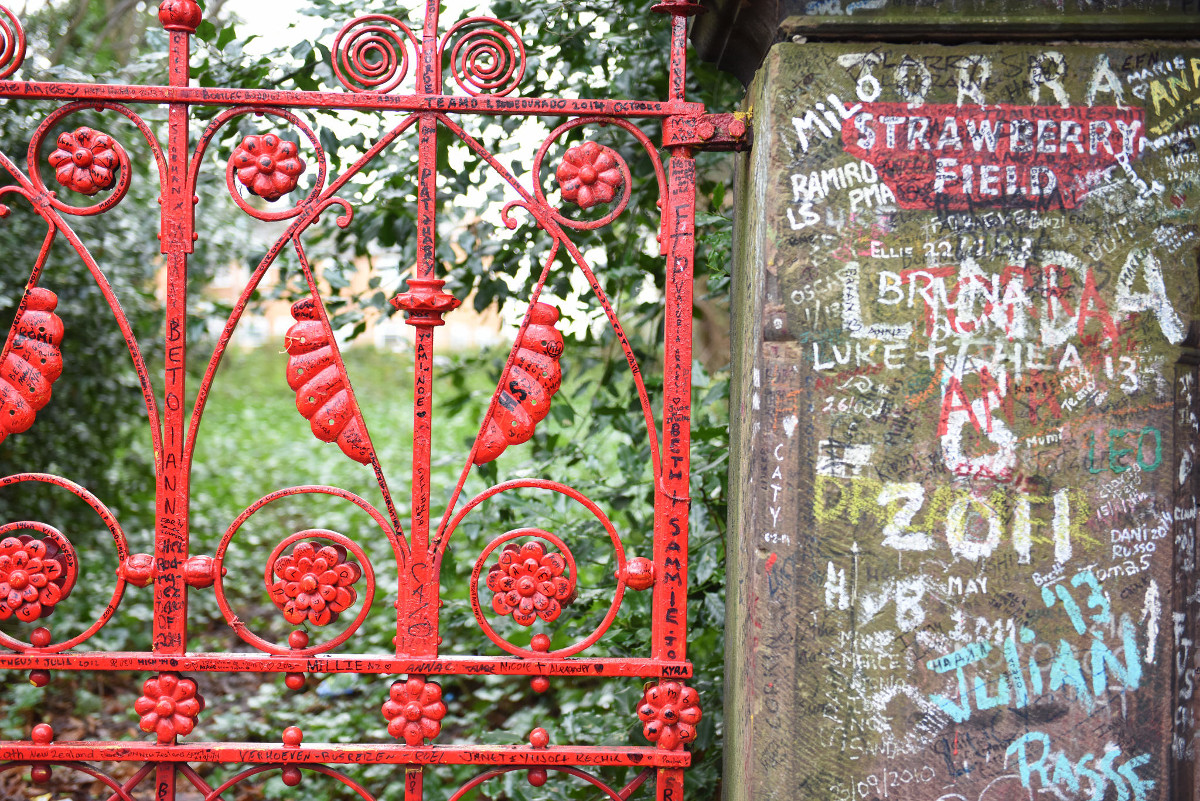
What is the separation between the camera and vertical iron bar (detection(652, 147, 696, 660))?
193cm

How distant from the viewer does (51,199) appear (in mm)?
A: 1925

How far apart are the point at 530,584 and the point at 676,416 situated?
1.62 ft

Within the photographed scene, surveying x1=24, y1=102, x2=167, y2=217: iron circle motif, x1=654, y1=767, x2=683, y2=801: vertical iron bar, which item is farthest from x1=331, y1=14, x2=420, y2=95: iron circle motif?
x1=654, y1=767, x2=683, y2=801: vertical iron bar

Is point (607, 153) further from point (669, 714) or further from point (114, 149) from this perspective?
Result: point (669, 714)

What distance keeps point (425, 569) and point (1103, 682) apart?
1.43 m

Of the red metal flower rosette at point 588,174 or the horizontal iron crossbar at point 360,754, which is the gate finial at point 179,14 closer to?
the red metal flower rosette at point 588,174

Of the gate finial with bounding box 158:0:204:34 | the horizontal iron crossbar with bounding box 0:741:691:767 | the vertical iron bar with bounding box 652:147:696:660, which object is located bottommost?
the horizontal iron crossbar with bounding box 0:741:691:767

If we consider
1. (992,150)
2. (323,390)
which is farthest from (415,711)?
(992,150)

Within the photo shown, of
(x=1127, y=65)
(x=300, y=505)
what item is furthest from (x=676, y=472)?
(x=300, y=505)

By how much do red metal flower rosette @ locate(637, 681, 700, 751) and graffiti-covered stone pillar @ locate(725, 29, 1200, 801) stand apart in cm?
23

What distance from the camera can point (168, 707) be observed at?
194 centimetres

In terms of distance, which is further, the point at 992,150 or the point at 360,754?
the point at 360,754

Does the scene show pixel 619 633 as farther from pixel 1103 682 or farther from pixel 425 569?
pixel 1103 682

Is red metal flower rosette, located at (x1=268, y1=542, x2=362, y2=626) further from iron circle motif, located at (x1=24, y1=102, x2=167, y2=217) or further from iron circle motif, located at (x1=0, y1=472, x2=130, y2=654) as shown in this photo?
iron circle motif, located at (x1=24, y1=102, x2=167, y2=217)
